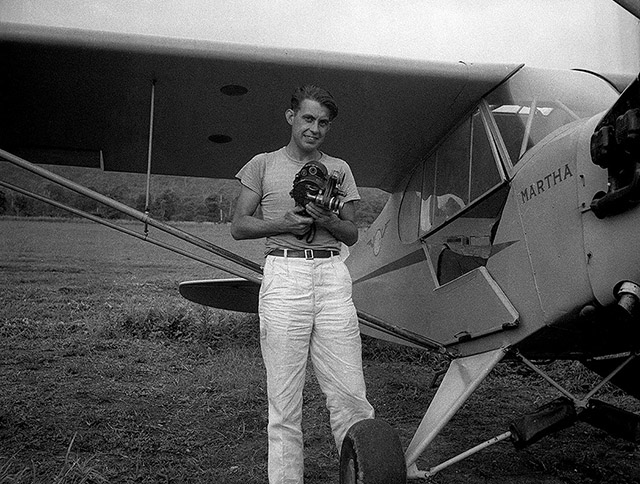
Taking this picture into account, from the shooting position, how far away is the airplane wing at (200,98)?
12.0ft

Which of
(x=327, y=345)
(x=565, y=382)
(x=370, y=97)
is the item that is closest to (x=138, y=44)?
(x=370, y=97)

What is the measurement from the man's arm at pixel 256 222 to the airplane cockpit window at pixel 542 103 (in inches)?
53.4

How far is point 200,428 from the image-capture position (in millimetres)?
4031

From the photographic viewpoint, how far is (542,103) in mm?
3205

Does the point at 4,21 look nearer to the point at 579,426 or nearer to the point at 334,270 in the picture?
the point at 334,270

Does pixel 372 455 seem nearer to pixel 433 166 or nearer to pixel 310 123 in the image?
pixel 310 123

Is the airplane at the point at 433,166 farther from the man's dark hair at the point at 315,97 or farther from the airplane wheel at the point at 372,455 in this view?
the man's dark hair at the point at 315,97

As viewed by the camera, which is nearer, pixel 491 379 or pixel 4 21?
pixel 4 21

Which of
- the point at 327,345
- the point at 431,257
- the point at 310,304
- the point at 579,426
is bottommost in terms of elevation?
the point at 579,426

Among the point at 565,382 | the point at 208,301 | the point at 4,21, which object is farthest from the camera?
the point at 565,382

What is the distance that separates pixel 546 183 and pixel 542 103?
2.34 ft

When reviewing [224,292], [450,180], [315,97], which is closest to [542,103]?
[450,180]

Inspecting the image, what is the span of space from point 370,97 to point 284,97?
0.60 m

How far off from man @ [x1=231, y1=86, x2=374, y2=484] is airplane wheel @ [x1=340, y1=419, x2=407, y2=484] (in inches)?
5.4
